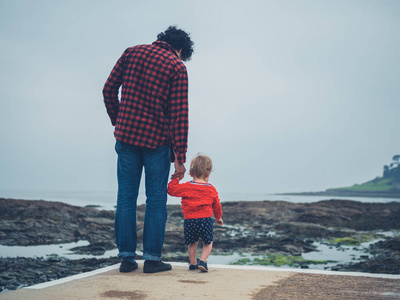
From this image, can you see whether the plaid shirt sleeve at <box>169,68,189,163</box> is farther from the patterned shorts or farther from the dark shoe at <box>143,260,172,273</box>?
the dark shoe at <box>143,260,172,273</box>

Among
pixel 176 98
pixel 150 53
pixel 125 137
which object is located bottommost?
pixel 125 137

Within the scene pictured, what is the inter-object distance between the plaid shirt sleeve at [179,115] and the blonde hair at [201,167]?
286mm

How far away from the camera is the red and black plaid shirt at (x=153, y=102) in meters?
3.00

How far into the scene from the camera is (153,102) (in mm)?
3051

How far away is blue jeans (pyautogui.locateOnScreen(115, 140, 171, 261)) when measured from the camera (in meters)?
3.00

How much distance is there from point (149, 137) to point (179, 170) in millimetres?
390

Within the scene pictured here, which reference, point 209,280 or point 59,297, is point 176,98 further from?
point 59,297

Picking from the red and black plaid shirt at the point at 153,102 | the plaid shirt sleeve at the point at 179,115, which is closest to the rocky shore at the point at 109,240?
the red and black plaid shirt at the point at 153,102

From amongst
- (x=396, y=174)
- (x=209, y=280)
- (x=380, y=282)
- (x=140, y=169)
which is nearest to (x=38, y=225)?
(x=140, y=169)

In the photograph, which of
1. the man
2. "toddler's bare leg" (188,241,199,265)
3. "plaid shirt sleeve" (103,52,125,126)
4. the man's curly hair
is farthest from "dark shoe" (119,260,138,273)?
the man's curly hair

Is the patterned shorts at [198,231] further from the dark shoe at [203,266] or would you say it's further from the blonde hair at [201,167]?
the blonde hair at [201,167]

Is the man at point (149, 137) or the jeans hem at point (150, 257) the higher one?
the man at point (149, 137)

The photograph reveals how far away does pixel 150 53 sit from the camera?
3.10 meters

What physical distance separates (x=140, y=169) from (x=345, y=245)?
7740 mm
